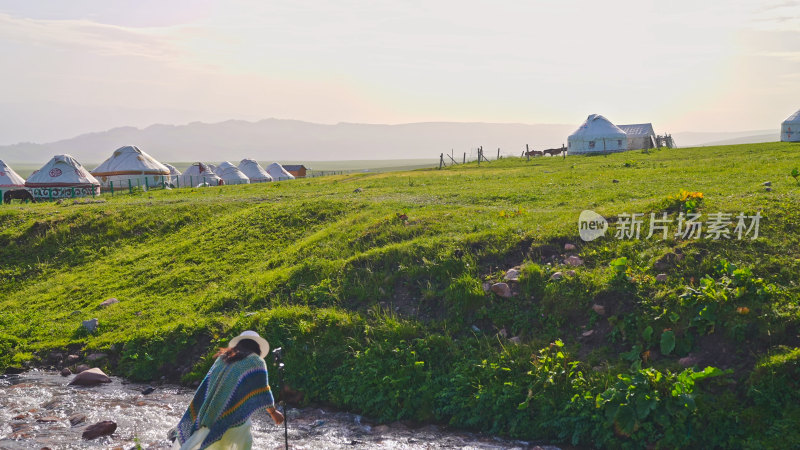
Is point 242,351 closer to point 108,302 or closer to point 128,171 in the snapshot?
point 108,302

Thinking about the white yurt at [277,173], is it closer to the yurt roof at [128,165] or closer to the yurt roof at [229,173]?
the yurt roof at [229,173]

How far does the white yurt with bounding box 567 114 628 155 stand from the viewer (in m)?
61.2

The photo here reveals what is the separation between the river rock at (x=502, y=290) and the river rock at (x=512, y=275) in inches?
8.3

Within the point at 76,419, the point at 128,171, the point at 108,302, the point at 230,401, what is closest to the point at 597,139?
the point at 128,171

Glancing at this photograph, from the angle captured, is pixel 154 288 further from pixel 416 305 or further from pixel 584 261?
pixel 584 261

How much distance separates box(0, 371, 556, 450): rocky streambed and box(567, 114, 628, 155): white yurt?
5488cm

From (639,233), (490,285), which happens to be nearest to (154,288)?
(490,285)

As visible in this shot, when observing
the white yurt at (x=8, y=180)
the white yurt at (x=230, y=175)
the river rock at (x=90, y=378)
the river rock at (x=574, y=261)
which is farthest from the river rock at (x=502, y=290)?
the white yurt at (x=230, y=175)

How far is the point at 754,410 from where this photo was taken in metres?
7.97

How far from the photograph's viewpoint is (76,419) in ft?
→ 32.4

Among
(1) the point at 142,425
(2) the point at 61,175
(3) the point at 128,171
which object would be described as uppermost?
(3) the point at 128,171

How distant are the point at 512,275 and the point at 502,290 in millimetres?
453

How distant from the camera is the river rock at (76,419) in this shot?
9.77 meters

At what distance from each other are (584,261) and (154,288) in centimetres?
1105
